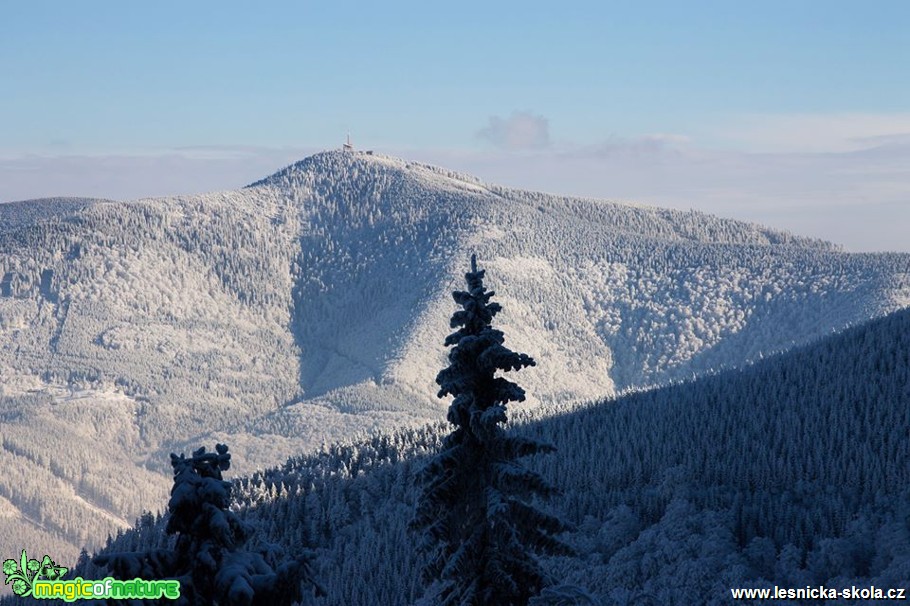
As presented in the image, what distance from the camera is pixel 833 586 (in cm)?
13675

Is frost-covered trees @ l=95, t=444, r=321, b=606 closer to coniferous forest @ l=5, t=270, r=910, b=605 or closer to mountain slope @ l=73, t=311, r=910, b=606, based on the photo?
coniferous forest @ l=5, t=270, r=910, b=605

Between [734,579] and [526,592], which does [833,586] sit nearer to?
[734,579]

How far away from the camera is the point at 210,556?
90.8 ft

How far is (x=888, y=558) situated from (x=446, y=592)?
385 feet

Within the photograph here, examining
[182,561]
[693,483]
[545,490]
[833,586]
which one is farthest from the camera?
[693,483]

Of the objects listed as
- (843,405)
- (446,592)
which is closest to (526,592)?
(446,592)

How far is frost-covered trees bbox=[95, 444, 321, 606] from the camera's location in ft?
87.4

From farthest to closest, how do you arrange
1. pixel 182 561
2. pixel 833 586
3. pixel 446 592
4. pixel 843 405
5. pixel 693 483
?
pixel 843 405, pixel 693 483, pixel 833 586, pixel 446 592, pixel 182 561

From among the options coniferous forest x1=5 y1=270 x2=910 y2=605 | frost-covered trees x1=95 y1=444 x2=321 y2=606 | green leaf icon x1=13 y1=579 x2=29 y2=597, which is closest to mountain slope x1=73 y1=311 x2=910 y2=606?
coniferous forest x1=5 y1=270 x2=910 y2=605

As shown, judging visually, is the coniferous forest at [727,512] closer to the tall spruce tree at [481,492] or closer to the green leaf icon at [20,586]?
the tall spruce tree at [481,492]

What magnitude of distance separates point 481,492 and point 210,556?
35.9 feet

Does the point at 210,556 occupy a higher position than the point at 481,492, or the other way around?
the point at 481,492

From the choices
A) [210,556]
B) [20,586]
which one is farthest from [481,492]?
[20,586]

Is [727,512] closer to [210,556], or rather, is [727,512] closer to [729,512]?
[729,512]
